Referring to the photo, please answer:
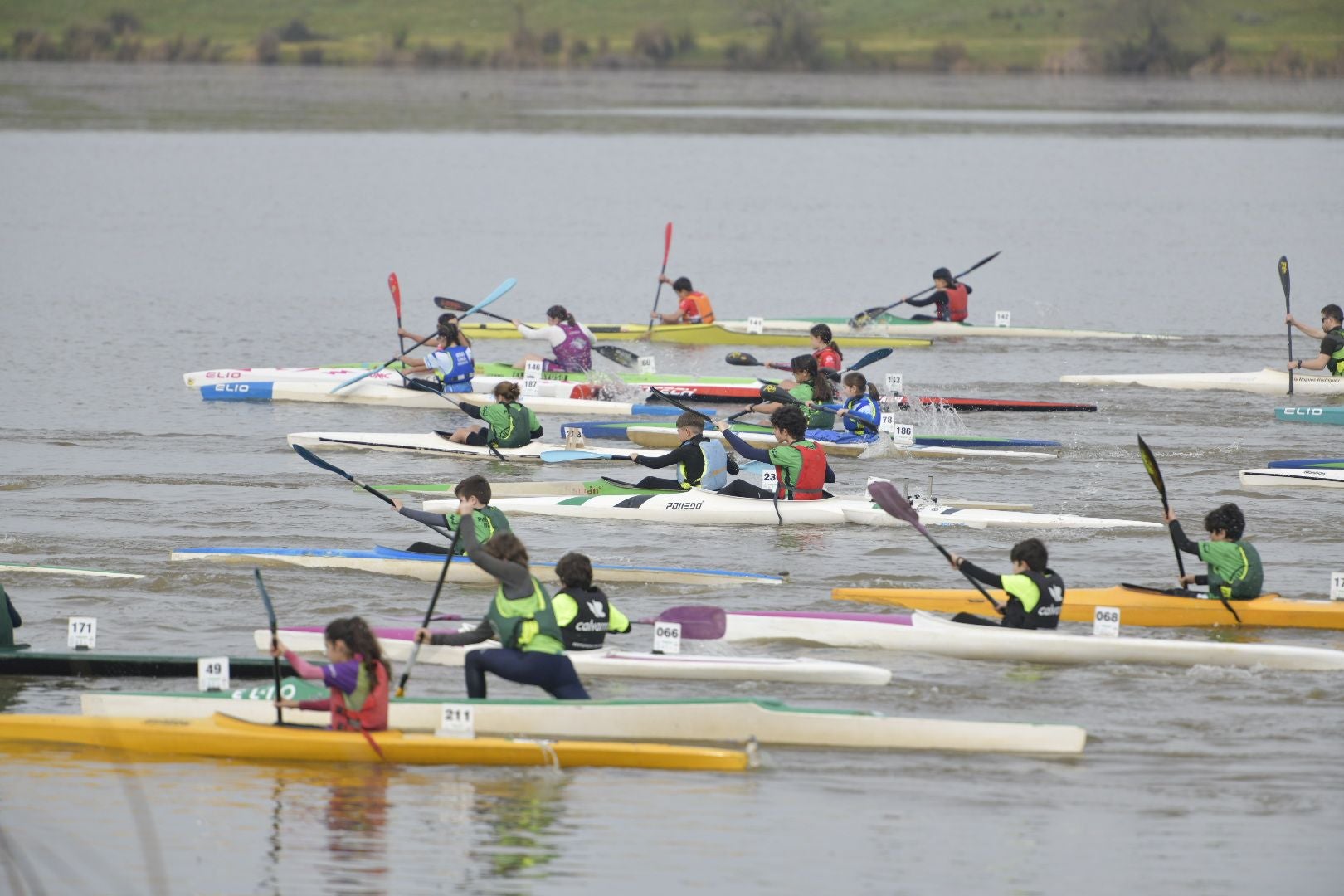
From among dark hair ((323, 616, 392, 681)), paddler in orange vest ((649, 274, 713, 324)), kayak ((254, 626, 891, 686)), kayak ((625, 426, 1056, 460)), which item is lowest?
kayak ((254, 626, 891, 686))

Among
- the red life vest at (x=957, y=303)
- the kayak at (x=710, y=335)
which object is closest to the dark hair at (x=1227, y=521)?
the kayak at (x=710, y=335)

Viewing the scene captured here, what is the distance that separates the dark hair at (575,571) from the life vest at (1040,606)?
282 centimetres

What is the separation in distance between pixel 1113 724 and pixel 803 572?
167 inches

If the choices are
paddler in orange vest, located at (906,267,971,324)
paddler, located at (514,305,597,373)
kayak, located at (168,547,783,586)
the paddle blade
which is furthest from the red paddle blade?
paddler in orange vest, located at (906,267,971,324)

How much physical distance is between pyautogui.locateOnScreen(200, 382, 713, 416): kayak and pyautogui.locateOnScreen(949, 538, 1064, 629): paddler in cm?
975

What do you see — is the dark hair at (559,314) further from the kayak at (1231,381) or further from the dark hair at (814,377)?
the kayak at (1231,381)

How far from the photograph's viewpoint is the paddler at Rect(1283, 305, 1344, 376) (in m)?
22.0

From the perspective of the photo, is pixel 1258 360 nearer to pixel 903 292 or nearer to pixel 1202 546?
pixel 903 292

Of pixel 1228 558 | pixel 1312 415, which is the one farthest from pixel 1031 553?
pixel 1312 415

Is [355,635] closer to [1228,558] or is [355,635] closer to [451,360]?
[1228,558]

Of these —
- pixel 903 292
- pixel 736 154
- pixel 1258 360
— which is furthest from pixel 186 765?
pixel 736 154

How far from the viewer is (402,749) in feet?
33.9

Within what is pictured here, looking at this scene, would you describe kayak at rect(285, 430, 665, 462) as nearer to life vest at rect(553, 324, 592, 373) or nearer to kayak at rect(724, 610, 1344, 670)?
life vest at rect(553, 324, 592, 373)

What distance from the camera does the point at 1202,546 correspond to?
12789 millimetres
